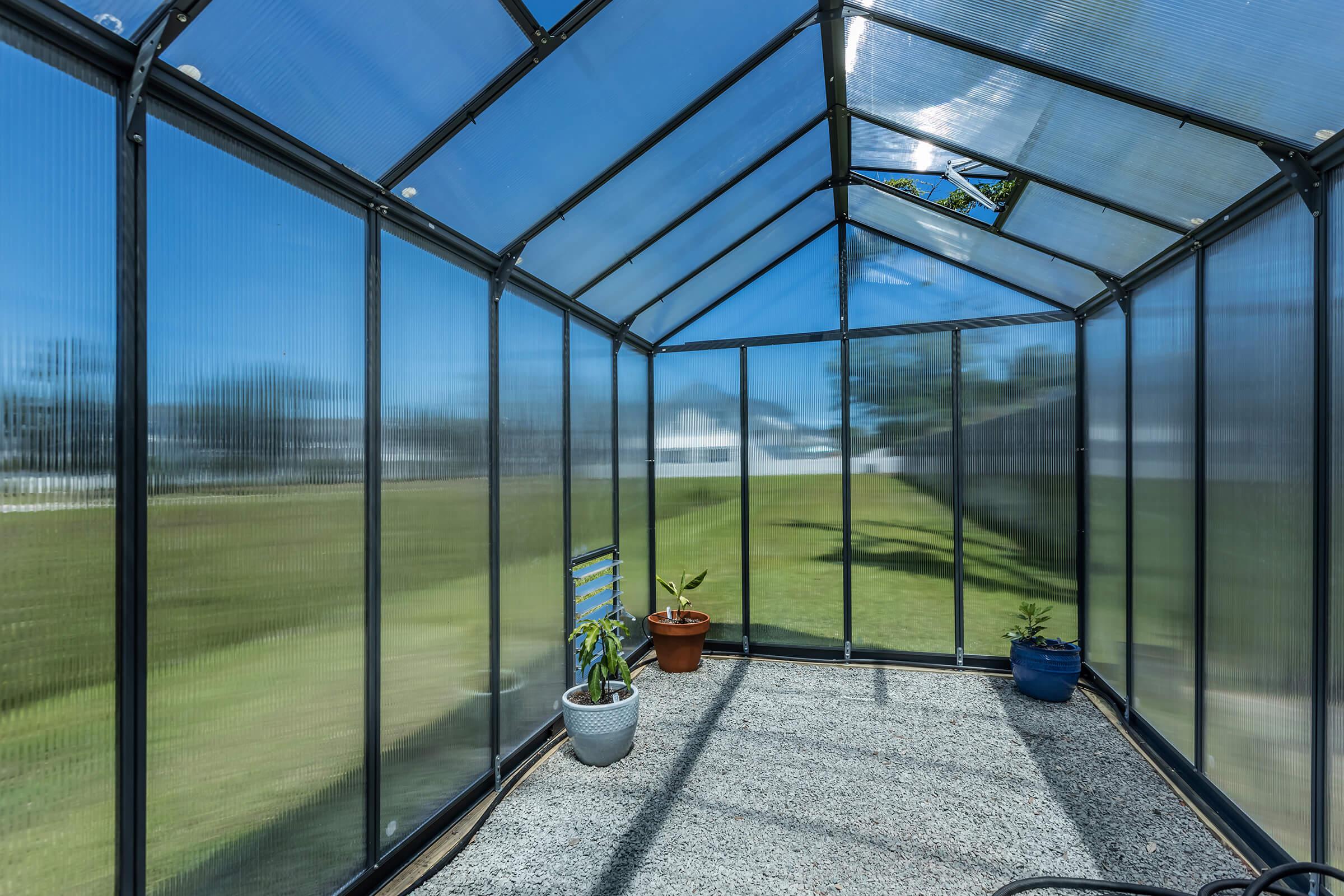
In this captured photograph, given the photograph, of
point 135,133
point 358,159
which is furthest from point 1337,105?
point 135,133

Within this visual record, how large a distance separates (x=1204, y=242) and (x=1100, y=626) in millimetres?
2623

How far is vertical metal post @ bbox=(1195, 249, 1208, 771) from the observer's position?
2926mm

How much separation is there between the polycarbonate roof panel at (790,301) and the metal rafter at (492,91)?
10.5 ft

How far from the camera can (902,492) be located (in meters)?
4.92

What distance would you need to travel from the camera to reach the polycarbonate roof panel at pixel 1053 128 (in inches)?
99.7

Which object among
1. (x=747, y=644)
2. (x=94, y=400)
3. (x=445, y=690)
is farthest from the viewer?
(x=747, y=644)

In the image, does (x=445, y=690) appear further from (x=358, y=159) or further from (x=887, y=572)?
(x=887, y=572)

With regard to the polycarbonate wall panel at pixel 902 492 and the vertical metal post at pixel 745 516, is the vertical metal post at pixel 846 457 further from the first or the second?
the vertical metal post at pixel 745 516

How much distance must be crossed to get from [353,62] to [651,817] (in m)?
3.22

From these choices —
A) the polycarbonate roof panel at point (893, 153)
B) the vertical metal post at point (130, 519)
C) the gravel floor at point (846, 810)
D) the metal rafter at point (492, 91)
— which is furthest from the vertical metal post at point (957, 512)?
the vertical metal post at point (130, 519)

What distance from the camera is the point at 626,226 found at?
3.68 metres

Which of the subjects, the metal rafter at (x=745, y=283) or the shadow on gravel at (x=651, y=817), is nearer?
the shadow on gravel at (x=651, y=817)

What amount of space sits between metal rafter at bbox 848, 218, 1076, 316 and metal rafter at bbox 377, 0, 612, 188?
3234 mm

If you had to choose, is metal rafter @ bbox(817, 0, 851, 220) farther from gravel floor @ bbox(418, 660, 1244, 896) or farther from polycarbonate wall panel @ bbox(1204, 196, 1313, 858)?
gravel floor @ bbox(418, 660, 1244, 896)
